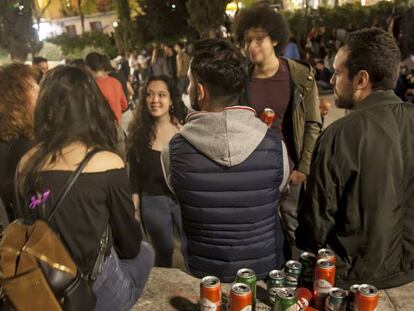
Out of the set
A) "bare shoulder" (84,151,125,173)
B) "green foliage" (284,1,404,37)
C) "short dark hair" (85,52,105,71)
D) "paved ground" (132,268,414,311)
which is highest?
"green foliage" (284,1,404,37)

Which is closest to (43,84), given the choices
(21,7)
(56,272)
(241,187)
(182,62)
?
(56,272)

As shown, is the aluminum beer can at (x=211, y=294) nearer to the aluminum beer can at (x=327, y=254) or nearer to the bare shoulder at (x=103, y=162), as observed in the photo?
the aluminum beer can at (x=327, y=254)

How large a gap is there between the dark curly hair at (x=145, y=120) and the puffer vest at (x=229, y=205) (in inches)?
53.7

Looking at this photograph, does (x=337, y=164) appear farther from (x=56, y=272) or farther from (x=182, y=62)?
(x=182, y=62)

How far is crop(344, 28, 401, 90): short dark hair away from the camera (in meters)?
2.05

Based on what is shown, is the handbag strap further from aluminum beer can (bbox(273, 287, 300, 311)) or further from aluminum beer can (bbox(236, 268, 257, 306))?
aluminum beer can (bbox(273, 287, 300, 311))

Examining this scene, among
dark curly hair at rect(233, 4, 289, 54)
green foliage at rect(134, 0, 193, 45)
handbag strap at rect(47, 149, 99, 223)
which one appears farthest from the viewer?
green foliage at rect(134, 0, 193, 45)

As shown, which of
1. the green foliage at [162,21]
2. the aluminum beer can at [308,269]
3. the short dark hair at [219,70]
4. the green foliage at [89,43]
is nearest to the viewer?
the short dark hair at [219,70]

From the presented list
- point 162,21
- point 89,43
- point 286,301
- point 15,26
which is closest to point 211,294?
point 286,301

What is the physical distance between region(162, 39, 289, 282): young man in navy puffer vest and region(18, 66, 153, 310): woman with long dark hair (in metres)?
0.31

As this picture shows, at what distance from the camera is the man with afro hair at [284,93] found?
10.5 ft

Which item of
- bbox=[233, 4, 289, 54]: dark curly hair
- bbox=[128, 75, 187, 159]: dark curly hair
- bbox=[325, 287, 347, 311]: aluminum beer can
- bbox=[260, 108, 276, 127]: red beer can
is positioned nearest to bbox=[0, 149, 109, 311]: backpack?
bbox=[325, 287, 347, 311]: aluminum beer can

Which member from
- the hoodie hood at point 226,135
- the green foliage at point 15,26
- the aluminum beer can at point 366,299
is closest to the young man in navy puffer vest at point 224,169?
the hoodie hood at point 226,135

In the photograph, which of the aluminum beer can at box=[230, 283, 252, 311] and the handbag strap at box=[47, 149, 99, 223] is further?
the aluminum beer can at box=[230, 283, 252, 311]
